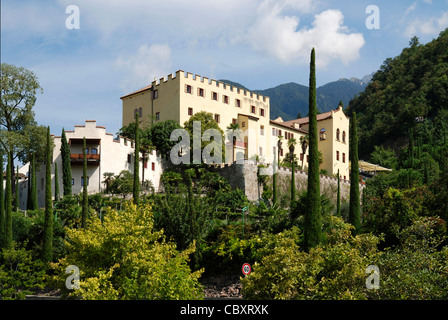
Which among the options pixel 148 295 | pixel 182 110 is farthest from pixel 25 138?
pixel 148 295

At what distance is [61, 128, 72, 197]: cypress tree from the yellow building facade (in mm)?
14371

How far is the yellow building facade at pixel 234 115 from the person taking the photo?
184 feet

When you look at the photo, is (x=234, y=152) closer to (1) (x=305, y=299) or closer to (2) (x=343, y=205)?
(2) (x=343, y=205)

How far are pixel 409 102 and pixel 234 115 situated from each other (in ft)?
131

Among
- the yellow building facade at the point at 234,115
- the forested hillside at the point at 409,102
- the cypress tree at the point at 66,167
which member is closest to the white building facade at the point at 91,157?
the cypress tree at the point at 66,167

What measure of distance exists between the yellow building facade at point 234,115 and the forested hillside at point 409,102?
2058 centimetres

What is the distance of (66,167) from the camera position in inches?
1663

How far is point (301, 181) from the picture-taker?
179 feet

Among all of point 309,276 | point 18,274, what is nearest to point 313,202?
point 309,276

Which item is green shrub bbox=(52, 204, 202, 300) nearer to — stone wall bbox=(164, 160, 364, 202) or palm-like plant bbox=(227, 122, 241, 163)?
stone wall bbox=(164, 160, 364, 202)

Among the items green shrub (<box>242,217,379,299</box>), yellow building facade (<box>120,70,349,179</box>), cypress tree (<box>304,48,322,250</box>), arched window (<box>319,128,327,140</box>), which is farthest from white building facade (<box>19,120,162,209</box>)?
green shrub (<box>242,217,379,299</box>)

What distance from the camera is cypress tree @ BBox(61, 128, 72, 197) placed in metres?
40.7
